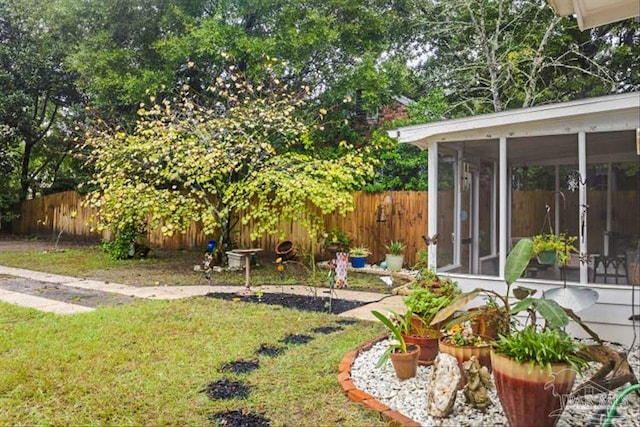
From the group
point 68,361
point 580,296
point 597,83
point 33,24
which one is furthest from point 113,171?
point 597,83

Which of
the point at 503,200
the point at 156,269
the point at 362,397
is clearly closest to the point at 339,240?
the point at 156,269

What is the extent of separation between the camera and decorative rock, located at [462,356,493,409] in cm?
295

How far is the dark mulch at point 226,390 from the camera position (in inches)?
129

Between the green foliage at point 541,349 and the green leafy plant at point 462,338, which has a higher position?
the green foliage at point 541,349

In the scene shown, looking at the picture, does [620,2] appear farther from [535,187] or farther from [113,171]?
[113,171]

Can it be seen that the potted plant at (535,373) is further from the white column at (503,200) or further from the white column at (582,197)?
the white column at (503,200)

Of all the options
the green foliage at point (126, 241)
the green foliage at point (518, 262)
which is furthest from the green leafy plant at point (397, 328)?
the green foliage at point (126, 241)

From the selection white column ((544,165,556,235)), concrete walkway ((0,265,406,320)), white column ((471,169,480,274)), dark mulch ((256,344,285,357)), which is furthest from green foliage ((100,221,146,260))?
white column ((544,165,556,235))

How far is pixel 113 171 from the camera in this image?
28.6 feet

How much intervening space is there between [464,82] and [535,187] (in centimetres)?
779

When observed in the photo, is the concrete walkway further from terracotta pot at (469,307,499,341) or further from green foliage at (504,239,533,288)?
green foliage at (504,239,533,288)

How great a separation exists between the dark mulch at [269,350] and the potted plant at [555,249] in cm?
271

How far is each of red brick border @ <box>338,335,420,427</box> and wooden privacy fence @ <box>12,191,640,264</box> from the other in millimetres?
2244

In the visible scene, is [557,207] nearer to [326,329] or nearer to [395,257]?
[326,329]
